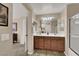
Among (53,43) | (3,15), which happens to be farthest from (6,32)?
(53,43)

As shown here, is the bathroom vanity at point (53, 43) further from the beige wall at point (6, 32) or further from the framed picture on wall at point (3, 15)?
the framed picture on wall at point (3, 15)

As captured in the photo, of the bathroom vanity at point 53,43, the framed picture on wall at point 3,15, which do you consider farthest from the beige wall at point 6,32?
the bathroom vanity at point 53,43

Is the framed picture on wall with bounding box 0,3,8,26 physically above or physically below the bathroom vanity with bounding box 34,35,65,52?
above

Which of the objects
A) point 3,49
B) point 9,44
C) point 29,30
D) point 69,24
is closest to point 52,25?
point 69,24

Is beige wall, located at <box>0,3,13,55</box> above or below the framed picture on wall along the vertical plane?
below

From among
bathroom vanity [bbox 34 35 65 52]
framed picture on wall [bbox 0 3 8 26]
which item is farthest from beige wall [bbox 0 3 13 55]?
bathroom vanity [bbox 34 35 65 52]

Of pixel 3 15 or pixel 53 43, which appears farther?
pixel 53 43

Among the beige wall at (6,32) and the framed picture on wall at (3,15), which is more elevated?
the framed picture on wall at (3,15)

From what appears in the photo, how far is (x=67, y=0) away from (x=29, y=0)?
21.1 inches

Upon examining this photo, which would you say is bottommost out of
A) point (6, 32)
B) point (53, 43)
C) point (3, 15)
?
point (53, 43)

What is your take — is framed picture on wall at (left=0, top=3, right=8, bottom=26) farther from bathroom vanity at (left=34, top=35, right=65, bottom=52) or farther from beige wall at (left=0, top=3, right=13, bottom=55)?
bathroom vanity at (left=34, top=35, right=65, bottom=52)

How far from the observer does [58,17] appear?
266 cm

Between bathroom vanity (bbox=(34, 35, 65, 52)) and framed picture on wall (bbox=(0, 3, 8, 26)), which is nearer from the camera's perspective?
framed picture on wall (bbox=(0, 3, 8, 26))

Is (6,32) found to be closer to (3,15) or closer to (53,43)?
(3,15)
